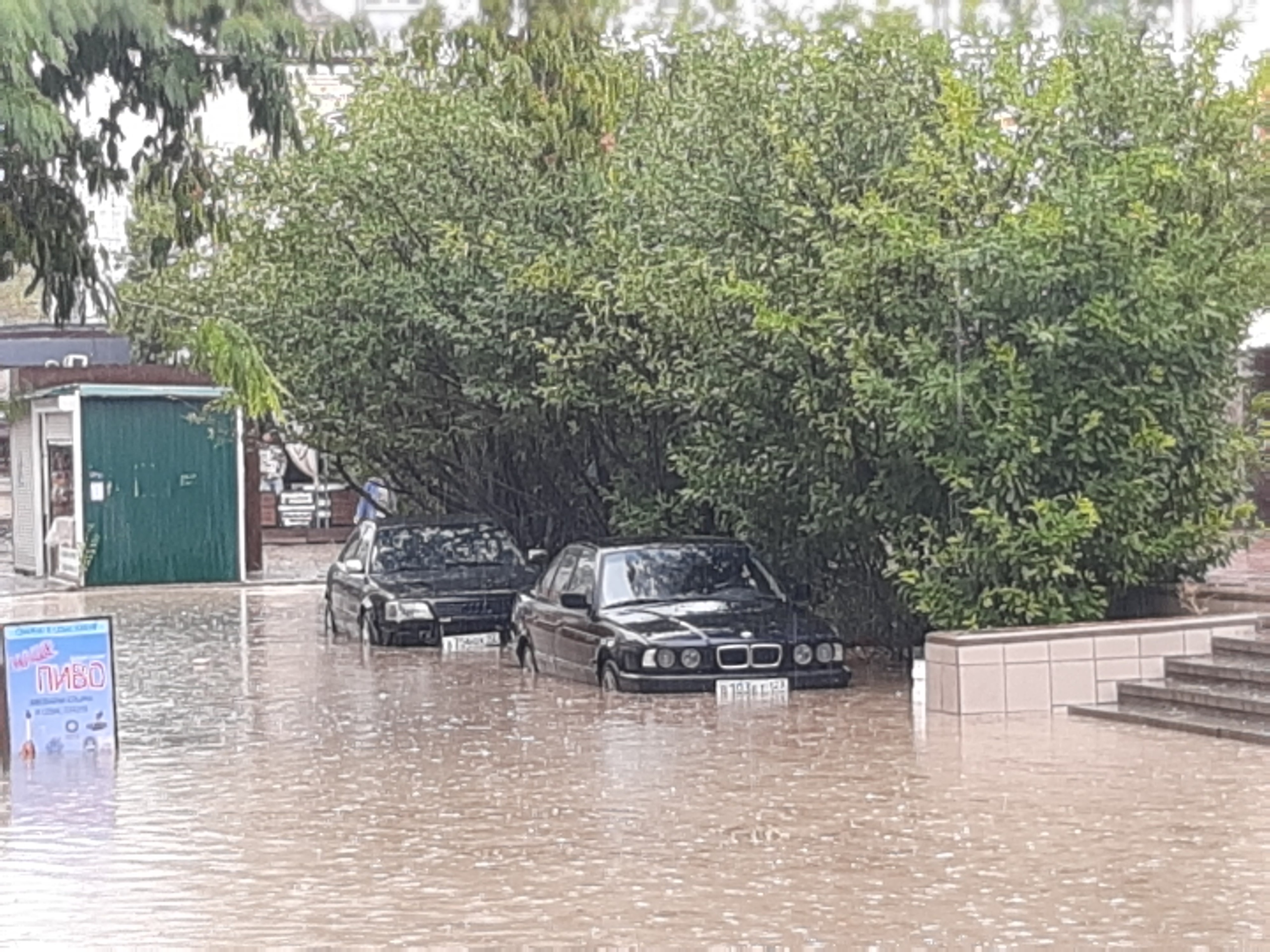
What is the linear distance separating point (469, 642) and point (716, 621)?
5433 millimetres

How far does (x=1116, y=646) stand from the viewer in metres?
16.3

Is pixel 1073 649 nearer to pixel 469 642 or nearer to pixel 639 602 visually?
pixel 639 602

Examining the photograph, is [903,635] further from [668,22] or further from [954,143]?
[668,22]

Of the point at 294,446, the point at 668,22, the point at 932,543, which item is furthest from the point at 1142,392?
the point at 294,446

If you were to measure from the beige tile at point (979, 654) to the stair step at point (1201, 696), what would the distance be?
0.91m

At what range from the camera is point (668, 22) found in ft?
74.1

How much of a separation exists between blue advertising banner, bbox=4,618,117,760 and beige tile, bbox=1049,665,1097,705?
21.4ft

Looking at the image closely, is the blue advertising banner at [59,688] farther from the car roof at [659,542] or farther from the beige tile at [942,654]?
the beige tile at [942,654]

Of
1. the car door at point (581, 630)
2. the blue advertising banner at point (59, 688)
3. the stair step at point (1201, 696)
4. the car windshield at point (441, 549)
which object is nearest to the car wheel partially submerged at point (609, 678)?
the car door at point (581, 630)

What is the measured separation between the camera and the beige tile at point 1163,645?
16297mm

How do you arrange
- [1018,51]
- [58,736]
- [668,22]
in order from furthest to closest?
[668,22] → [1018,51] → [58,736]

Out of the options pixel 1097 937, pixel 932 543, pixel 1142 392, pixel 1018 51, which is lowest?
pixel 1097 937

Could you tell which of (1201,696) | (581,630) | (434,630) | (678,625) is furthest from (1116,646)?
(434,630)

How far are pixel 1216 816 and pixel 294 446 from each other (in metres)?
34.7
